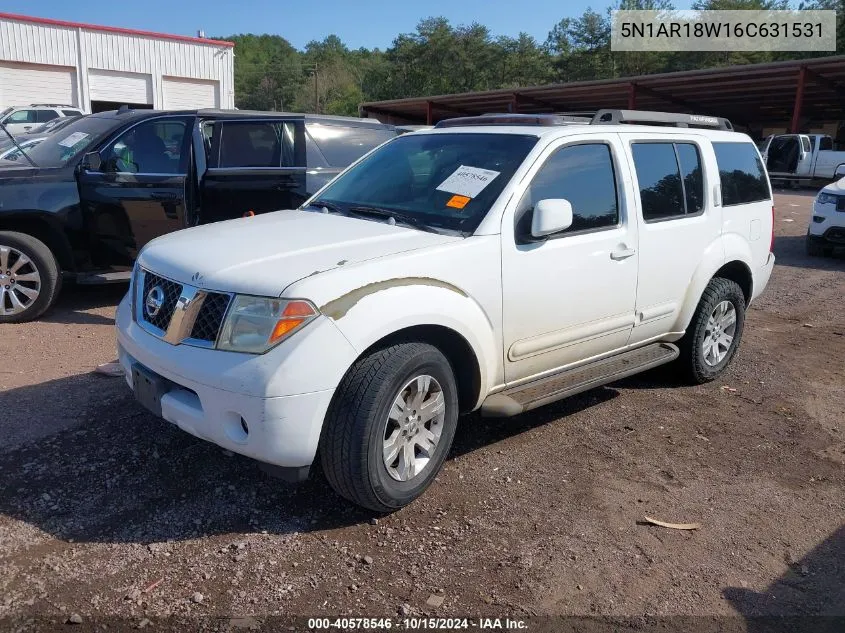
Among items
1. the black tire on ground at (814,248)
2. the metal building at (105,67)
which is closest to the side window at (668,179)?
the black tire on ground at (814,248)

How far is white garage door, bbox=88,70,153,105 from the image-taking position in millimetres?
31562

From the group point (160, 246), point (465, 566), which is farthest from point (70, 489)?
point (465, 566)

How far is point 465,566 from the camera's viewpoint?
3162mm

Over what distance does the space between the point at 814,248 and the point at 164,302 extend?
11.3 m

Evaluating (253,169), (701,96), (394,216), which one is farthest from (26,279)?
(701,96)

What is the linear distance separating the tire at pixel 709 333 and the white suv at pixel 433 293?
0.07 ft

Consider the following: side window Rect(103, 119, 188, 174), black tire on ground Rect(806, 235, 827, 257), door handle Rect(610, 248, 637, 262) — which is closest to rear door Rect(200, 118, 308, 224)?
side window Rect(103, 119, 188, 174)

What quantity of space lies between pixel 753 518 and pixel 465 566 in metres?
1.56

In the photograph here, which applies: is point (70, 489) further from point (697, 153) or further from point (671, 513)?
point (697, 153)

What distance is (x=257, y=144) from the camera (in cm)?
741

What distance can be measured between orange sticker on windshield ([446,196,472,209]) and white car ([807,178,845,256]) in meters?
9.35

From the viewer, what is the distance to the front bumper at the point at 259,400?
120 inches

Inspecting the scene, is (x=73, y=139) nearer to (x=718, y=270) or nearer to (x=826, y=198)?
(x=718, y=270)

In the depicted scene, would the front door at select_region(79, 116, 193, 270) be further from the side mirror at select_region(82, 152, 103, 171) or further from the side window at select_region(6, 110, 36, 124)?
the side window at select_region(6, 110, 36, 124)
